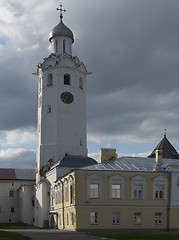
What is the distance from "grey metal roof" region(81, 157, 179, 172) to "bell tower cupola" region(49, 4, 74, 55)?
25.4 m

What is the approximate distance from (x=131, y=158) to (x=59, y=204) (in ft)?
31.0

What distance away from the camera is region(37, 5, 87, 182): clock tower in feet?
192

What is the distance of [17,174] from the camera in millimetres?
77312

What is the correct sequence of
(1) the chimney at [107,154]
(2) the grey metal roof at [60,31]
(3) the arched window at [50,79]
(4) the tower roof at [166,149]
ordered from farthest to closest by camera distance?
(4) the tower roof at [166,149]
(2) the grey metal roof at [60,31]
(3) the arched window at [50,79]
(1) the chimney at [107,154]

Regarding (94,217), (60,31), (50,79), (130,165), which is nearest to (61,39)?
(60,31)

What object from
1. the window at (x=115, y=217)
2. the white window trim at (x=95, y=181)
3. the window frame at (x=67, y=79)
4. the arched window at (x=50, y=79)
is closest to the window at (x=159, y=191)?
the window at (x=115, y=217)

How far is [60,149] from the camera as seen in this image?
57.9 m

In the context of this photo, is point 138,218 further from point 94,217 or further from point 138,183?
point 94,217

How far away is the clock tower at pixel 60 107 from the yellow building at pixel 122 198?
17601 mm

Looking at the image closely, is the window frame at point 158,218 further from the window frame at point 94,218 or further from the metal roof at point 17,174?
the metal roof at point 17,174

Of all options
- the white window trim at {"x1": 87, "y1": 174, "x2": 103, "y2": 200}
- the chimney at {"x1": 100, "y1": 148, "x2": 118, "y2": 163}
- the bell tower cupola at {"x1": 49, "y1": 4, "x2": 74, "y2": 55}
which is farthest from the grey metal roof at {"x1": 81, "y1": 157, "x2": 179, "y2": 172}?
the bell tower cupola at {"x1": 49, "y1": 4, "x2": 74, "y2": 55}

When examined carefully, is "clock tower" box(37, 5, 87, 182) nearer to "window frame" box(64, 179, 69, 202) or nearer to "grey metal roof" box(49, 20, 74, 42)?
"grey metal roof" box(49, 20, 74, 42)

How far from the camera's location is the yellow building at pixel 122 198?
124 ft

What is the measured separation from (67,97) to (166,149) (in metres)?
22.4
